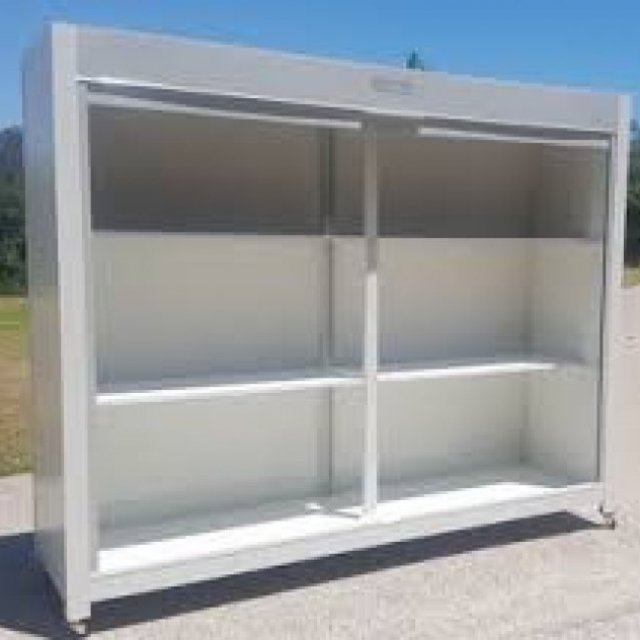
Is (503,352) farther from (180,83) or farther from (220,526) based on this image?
(180,83)

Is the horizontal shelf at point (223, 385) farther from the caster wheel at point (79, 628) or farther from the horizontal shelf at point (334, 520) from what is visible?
the caster wheel at point (79, 628)

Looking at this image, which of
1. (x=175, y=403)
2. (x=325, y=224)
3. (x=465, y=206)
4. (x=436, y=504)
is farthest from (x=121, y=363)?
(x=465, y=206)

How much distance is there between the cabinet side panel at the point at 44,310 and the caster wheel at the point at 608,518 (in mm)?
2699

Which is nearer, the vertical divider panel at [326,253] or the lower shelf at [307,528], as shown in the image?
the lower shelf at [307,528]

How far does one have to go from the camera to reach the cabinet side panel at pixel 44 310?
3436 mm

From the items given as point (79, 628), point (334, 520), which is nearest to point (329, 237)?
point (334, 520)

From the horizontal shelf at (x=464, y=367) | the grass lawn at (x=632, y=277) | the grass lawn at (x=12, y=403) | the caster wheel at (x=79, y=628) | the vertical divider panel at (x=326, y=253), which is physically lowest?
the grass lawn at (x=12, y=403)

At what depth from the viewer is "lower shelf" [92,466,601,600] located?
371 centimetres

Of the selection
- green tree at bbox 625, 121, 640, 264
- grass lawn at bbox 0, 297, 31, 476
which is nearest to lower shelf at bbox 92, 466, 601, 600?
grass lawn at bbox 0, 297, 31, 476

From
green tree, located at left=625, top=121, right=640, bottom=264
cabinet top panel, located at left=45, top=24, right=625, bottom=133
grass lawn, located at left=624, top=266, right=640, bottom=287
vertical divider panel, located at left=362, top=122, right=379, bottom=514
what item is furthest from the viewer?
green tree, located at left=625, top=121, right=640, bottom=264

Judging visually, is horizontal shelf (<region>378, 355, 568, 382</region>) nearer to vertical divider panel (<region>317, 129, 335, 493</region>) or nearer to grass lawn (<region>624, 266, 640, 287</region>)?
vertical divider panel (<region>317, 129, 335, 493</region>)

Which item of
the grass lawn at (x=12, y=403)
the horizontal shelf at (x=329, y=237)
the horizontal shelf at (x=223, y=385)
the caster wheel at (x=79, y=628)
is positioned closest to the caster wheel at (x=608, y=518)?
the horizontal shelf at (x=329, y=237)

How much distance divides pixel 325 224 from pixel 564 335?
141 centimetres

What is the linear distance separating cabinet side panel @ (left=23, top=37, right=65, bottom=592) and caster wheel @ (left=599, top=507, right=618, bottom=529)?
8.85 ft
